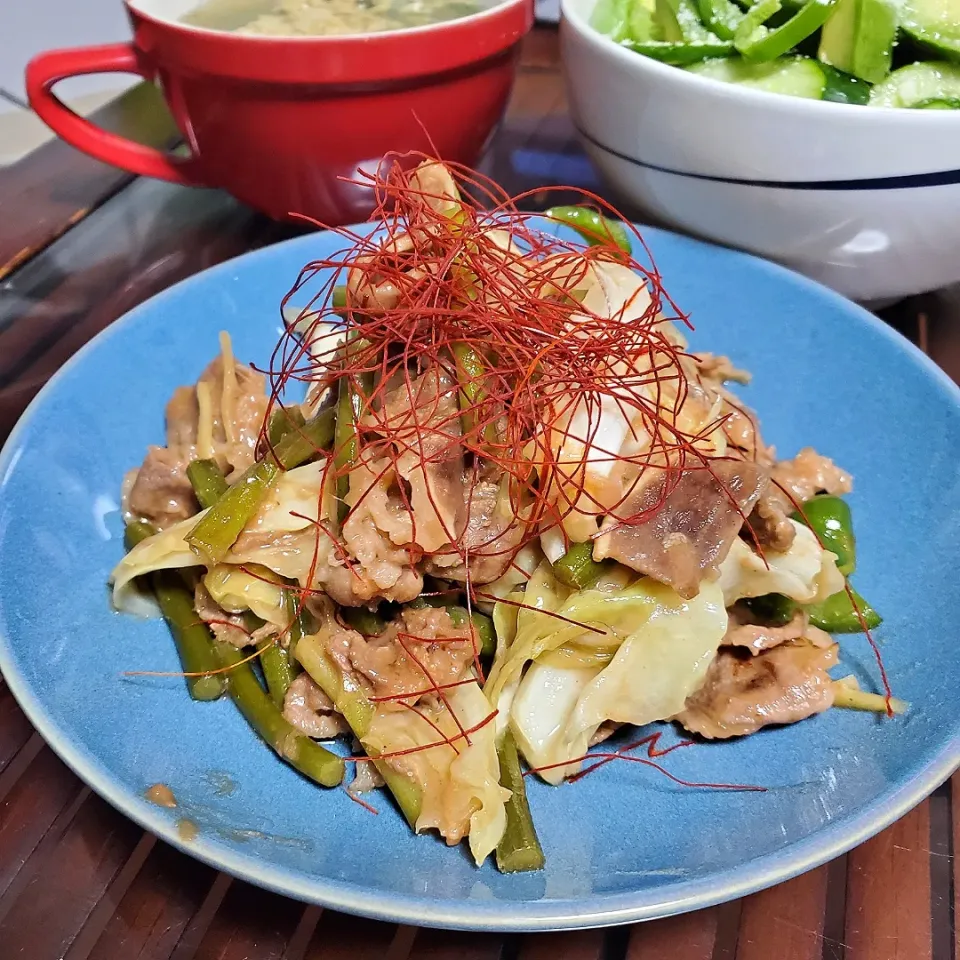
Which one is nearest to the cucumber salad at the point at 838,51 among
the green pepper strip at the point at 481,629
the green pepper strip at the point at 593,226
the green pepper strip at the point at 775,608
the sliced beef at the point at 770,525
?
the green pepper strip at the point at 593,226

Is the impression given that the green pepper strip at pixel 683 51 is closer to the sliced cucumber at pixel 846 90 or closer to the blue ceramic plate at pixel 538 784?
the sliced cucumber at pixel 846 90

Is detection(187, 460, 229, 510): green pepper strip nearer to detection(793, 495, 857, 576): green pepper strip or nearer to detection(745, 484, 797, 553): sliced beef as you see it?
detection(745, 484, 797, 553): sliced beef

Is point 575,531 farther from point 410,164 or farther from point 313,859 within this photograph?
point 410,164

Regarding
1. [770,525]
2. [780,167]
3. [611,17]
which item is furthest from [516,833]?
[611,17]

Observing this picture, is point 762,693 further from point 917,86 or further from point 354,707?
point 917,86

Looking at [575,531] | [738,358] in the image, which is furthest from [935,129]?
[575,531]

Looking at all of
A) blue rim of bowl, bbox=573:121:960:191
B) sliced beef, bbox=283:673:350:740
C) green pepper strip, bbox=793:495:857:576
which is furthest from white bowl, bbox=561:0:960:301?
sliced beef, bbox=283:673:350:740
